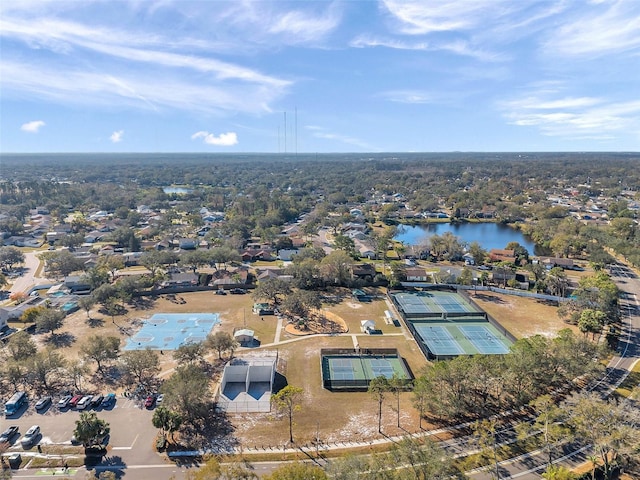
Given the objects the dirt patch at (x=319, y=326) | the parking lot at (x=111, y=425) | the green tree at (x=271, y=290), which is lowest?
the parking lot at (x=111, y=425)

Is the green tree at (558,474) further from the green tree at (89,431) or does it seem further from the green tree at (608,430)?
the green tree at (89,431)

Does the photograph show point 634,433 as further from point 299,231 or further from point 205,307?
point 299,231

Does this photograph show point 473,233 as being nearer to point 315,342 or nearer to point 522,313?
point 522,313

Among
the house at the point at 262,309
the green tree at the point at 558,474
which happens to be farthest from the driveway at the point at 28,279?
the green tree at the point at 558,474

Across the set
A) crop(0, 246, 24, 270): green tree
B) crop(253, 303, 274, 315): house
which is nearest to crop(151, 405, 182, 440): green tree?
crop(253, 303, 274, 315): house

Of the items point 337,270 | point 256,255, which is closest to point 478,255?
point 337,270

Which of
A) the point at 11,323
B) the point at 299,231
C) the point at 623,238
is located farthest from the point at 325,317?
the point at 623,238

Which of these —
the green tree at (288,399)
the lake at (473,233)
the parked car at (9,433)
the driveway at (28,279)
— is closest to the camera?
the parked car at (9,433)
